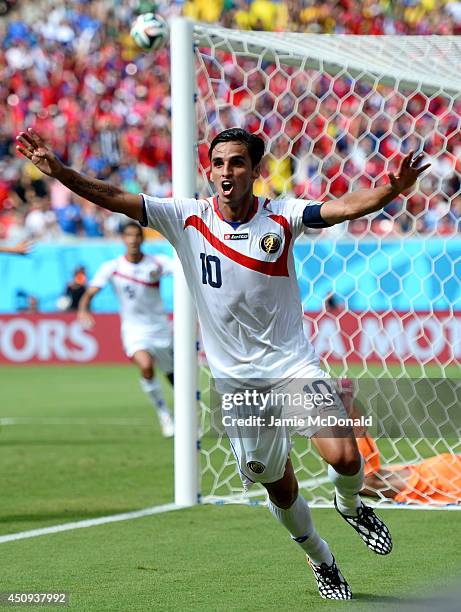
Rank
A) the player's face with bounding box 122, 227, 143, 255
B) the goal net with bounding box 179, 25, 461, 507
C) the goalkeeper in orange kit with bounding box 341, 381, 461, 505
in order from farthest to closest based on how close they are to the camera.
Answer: the player's face with bounding box 122, 227, 143, 255 → the goal net with bounding box 179, 25, 461, 507 → the goalkeeper in orange kit with bounding box 341, 381, 461, 505

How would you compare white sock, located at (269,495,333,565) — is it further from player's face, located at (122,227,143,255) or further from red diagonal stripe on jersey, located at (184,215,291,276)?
player's face, located at (122,227,143,255)

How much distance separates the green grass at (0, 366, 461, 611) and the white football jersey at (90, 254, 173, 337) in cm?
224

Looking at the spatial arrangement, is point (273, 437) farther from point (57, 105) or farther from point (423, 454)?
point (57, 105)

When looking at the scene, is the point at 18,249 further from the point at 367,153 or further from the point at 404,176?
the point at 367,153

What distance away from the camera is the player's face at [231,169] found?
5.36 meters

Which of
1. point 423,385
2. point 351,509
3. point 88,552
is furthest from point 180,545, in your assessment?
point 423,385

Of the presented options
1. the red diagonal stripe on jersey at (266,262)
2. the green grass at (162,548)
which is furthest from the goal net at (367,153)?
the red diagonal stripe on jersey at (266,262)

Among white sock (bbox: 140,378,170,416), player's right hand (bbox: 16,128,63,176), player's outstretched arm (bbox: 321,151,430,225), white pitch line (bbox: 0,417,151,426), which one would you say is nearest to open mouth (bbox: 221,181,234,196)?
player's outstretched arm (bbox: 321,151,430,225)

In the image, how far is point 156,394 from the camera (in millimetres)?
12953

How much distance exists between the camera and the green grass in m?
5.52

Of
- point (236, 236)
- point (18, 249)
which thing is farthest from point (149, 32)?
point (236, 236)

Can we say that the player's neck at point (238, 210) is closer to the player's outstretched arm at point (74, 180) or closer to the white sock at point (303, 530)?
the player's outstretched arm at point (74, 180)

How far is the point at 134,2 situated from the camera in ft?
92.0

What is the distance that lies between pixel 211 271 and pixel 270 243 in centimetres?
32
